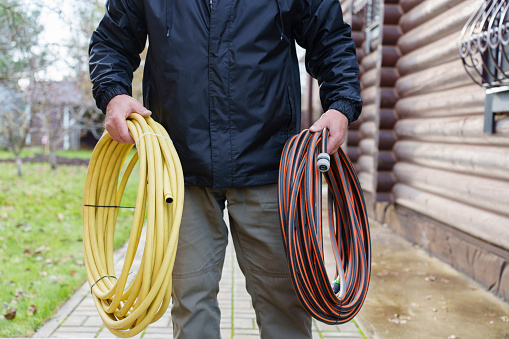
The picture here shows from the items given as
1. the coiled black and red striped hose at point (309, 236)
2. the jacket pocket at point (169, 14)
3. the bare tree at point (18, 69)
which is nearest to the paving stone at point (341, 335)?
the coiled black and red striped hose at point (309, 236)

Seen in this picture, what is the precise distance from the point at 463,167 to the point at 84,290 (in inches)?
125

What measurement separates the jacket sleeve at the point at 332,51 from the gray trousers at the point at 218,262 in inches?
16.9

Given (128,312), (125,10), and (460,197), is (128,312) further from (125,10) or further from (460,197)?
(460,197)

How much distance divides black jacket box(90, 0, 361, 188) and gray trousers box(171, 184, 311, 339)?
9cm

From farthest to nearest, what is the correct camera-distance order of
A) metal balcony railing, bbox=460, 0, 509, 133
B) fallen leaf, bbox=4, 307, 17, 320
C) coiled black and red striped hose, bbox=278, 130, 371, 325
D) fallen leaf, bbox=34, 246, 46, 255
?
fallen leaf, bbox=34, 246, 46, 255
metal balcony railing, bbox=460, 0, 509, 133
fallen leaf, bbox=4, 307, 17, 320
coiled black and red striped hose, bbox=278, 130, 371, 325

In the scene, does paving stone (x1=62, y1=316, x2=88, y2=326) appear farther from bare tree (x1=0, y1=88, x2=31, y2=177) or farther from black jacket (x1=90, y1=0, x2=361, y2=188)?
bare tree (x1=0, y1=88, x2=31, y2=177)

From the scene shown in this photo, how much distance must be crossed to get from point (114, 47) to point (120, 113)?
31cm

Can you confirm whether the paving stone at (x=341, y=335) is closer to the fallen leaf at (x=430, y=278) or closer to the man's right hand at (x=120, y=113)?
the fallen leaf at (x=430, y=278)

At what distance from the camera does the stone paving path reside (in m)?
2.71

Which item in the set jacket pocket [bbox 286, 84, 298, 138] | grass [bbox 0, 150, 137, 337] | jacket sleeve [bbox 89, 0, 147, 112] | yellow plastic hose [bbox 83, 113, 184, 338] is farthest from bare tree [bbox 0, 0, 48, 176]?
jacket pocket [bbox 286, 84, 298, 138]

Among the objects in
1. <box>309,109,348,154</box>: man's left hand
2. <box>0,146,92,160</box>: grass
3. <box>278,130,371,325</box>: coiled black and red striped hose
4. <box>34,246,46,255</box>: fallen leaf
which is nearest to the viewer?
<box>278,130,371,325</box>: coiled black and red striped hose

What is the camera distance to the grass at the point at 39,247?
3096 mm

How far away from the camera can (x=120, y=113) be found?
5.71 ft

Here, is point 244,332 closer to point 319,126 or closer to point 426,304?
point 426,304
